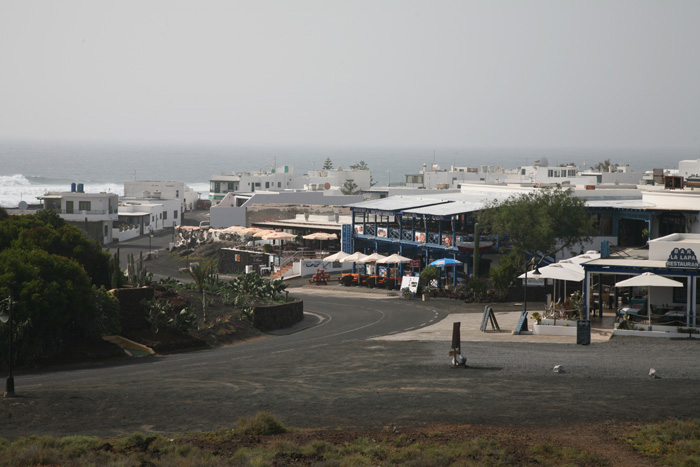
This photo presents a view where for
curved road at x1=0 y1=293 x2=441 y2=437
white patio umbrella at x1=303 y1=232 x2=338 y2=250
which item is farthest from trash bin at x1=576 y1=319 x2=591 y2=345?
white patio umbrella at x1=303 y1=232 x2=338 y2=250

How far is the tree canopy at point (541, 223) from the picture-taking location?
45.8 meters

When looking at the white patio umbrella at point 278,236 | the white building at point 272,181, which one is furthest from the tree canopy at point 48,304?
the white building at point 272,181

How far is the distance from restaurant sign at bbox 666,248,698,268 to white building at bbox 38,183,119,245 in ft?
215

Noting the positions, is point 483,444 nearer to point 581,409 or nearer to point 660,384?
point 581,409

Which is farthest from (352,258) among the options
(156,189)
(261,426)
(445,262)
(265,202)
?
(156,189)

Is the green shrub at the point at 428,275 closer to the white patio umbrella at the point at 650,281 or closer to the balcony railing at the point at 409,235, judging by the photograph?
the balcony railing at the point at 409,235

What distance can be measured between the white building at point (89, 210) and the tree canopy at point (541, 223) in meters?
51.2

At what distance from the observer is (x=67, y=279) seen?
3112 cm

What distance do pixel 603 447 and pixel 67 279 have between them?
20.4 metres

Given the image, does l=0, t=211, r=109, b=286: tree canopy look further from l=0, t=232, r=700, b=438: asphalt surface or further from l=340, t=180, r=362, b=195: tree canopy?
l=340, t=180, r=362, b=195: tree canopy

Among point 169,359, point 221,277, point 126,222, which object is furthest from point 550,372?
point 126,222

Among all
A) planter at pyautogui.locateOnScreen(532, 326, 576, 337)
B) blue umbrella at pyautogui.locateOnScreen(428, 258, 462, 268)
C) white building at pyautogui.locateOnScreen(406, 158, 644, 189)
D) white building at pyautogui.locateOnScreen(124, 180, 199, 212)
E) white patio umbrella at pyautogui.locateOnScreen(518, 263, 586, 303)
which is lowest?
planter at pyautogui.locateOnScreen(532, 326, 576, 337)

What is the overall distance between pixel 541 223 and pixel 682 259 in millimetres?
14118

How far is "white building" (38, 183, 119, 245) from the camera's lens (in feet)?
287
